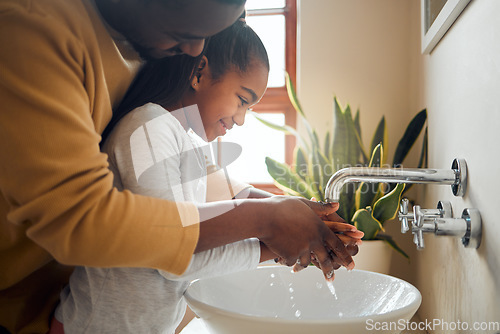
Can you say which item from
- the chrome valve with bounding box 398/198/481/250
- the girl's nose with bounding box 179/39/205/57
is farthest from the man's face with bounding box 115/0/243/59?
the chrome valve with bounding box 398/198/481/250

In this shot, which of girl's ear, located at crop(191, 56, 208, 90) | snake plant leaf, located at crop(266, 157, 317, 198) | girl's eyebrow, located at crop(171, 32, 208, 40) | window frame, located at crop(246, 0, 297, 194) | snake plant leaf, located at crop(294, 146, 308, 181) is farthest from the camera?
window frame, located at crop(246, 0, 297, 194)

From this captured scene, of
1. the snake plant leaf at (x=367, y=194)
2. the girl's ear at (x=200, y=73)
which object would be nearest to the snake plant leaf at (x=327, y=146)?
the snake plant leaf at (x=367, y=194)

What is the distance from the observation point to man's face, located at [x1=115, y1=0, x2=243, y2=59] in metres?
0.54

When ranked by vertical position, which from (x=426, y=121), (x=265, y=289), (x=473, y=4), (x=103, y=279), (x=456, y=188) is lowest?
(x=265, y=289)

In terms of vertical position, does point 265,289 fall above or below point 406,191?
below

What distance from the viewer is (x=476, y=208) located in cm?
71

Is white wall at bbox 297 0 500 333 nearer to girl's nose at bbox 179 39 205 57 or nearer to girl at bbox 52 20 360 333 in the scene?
girl at bbox 52 20 360 333

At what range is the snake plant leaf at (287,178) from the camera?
1.44 metres

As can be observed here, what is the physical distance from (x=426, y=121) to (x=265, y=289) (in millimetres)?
714

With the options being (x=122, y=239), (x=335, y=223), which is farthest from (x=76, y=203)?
(x=335, y=223)

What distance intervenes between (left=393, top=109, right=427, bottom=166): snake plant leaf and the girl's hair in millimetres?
608

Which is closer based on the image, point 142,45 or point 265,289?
point 142,45

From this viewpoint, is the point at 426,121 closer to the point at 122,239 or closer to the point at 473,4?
the point at 473,4

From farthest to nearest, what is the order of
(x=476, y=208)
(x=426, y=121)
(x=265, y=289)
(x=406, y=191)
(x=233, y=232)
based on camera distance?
(x=406, y=191) < (x=426, y=121) < (x=265, y=289) < (x=476, y=208) < (x=233, y=232)
